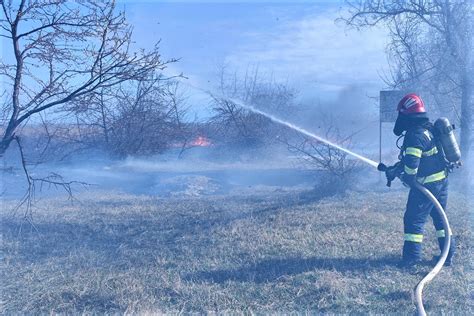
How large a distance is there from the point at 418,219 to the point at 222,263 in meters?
2.35

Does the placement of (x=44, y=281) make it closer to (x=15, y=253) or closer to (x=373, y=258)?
(x=15, y=253)

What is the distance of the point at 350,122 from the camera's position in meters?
17.1

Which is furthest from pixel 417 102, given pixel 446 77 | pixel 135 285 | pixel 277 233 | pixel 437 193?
pixel 446 77

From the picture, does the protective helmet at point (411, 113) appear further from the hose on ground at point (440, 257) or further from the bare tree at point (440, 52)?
the bare tree at point (440, 52)

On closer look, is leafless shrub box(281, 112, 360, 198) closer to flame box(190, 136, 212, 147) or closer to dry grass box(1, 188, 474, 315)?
dry grass box(1, 188, 474, 315)

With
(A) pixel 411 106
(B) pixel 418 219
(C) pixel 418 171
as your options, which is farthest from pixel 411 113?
(B) pixel 418 219

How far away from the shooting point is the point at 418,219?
19.2 ft

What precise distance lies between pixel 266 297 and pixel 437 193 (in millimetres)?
2574

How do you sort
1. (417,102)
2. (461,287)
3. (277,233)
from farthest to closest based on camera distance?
(277,233) < (417,102) < (461,287)

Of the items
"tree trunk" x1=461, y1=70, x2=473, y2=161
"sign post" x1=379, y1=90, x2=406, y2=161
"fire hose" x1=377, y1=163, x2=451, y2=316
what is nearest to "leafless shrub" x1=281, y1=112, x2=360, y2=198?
"sign post" x1=379, y1=90, x2=406, y2=161

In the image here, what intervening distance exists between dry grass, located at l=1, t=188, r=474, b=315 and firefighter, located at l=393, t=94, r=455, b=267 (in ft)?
1.15

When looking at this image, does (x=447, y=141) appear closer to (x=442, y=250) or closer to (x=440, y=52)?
(x=442, y=250)

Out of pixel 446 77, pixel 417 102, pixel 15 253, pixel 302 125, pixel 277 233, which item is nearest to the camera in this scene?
pixel 417 102

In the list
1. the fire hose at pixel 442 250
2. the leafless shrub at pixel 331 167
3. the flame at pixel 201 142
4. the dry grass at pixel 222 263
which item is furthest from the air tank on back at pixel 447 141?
the flame at pixel 201 142
